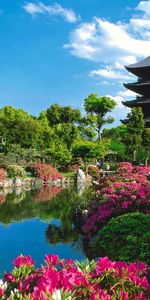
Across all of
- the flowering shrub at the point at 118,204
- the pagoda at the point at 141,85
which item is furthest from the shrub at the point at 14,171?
the flowering shrub at the point at 118,204

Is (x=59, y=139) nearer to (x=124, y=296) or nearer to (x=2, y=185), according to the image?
(x=2, y=185)

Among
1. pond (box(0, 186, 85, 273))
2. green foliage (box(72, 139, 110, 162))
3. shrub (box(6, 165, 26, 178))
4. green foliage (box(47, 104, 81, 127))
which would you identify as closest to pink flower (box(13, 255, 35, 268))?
pond (box(0, 186, 85, 273))

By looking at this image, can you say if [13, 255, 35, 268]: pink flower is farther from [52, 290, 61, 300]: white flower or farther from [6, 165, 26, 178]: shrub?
[6, 165, 26, 178]: shrub

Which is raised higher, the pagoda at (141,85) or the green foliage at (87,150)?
the pagoda at (141,85)

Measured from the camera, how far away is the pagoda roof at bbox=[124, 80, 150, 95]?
36.2 m

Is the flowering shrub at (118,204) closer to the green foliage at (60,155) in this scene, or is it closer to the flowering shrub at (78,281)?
the flowering shrub at (78,281)

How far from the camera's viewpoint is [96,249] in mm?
7836

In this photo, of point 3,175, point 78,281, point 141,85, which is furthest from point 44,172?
point 78,281

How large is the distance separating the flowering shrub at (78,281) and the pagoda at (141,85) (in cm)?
3304

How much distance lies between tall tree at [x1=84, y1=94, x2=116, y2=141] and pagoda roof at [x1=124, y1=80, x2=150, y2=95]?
21.5 feet

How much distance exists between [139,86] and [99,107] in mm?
8712

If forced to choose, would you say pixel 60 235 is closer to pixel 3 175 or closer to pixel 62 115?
pixel 3 175

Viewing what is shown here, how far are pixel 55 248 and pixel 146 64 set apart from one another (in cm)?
2929

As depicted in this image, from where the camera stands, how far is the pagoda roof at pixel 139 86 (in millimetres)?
36250
